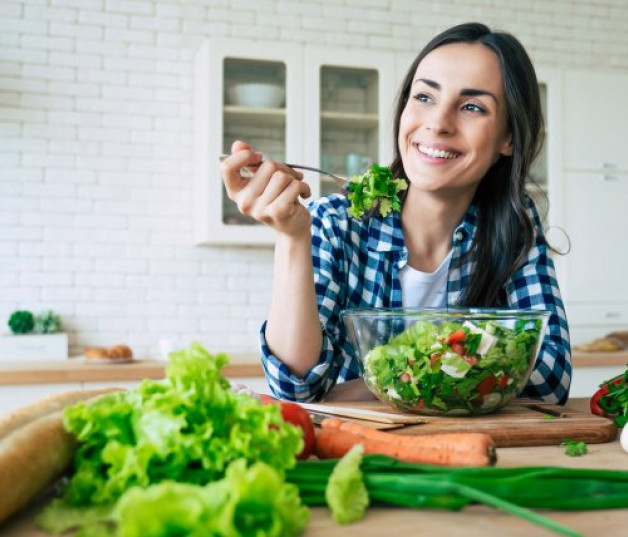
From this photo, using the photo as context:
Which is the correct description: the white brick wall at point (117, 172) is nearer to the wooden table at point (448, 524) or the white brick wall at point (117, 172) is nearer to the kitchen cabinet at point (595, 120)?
the kitchen cabinet at point (595, 120)

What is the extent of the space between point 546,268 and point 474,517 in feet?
3.87

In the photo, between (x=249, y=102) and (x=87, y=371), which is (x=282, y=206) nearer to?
(x=87, y=371)

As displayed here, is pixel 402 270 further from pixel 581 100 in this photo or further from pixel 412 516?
pixel 581 100

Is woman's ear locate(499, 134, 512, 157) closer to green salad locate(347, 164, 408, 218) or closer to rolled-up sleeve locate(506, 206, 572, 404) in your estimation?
rolled-up sleeve locate(506, 206, 572, 404)

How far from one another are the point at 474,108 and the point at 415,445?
3.56 feet

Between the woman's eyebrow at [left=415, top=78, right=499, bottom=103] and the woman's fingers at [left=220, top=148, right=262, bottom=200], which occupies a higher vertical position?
Answer: the woman's eyebrow at [left=415, top=78, right=499, bottom=103]

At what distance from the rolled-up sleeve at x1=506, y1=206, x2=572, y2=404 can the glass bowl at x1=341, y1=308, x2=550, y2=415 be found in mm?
338

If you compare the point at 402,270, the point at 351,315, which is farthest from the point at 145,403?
the point at 402,270

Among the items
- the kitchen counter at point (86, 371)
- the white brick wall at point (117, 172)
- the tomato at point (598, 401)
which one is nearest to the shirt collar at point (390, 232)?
the tomato at point (598, 401)

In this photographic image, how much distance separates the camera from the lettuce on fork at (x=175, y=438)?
746 millimetres

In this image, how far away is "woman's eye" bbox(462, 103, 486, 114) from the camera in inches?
71.5

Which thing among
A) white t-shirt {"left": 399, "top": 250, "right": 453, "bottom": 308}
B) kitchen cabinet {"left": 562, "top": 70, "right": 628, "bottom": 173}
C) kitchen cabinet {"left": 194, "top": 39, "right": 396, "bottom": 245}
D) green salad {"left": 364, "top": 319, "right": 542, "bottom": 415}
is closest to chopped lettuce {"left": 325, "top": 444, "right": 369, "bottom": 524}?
green salad {"left": 364, "top": 319, "right": 542, "bottom": 415}

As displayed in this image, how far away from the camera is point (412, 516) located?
79 cm

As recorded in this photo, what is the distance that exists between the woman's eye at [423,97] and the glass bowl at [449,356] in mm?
679
